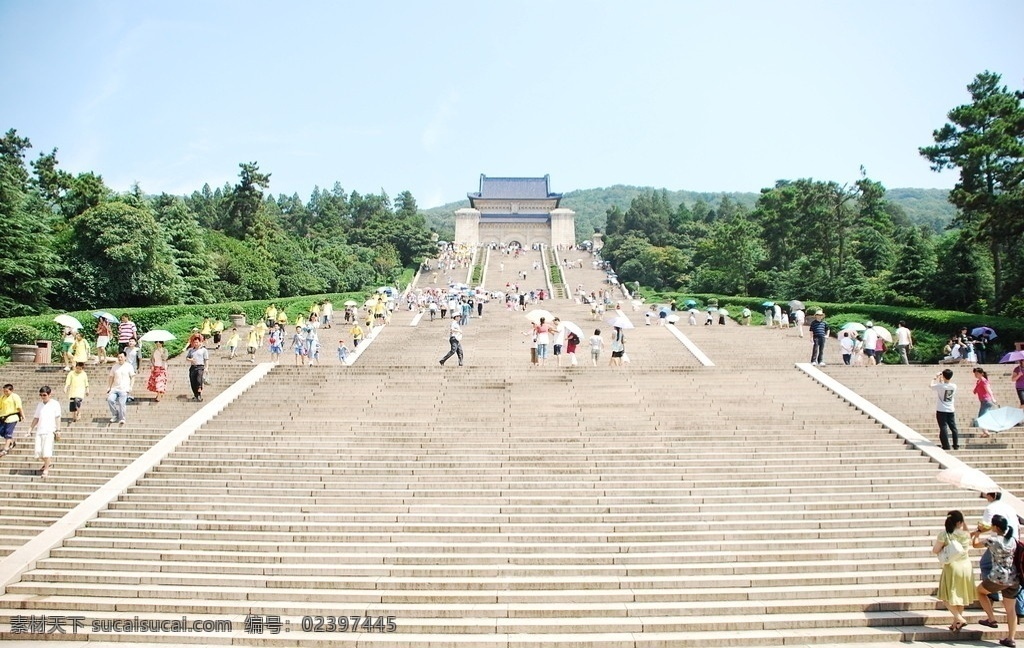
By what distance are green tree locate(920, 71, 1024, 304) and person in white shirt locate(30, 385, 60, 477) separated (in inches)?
815

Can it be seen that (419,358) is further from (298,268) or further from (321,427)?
(298,268)

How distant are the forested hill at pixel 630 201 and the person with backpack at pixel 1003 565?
124 metres

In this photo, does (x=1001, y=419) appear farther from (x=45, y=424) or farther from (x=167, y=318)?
(x=167, y=318)

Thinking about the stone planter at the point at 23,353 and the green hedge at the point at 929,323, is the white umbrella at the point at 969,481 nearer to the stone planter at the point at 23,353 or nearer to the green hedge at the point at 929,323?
the green hedge at the point at 929,323

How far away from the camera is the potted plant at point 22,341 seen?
1702 centimetres

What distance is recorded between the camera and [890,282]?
28.5m

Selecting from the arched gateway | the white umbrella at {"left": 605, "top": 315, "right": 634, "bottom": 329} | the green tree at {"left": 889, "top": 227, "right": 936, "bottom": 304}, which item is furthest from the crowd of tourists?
the arched gateway

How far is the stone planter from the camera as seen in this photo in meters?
17.0

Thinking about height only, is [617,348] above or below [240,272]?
below

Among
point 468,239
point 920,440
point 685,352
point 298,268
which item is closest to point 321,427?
point 920,440

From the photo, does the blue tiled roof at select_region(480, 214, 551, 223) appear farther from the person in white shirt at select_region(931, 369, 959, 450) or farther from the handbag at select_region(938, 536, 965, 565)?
the handbag at select_region(938, 536, 965, 565)

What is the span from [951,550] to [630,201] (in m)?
159

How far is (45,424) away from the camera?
1012 centimetres

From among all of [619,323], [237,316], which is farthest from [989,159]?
[237,316]
